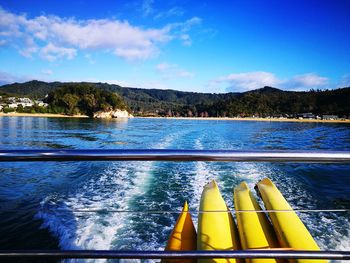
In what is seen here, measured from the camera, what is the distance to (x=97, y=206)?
6883 mm

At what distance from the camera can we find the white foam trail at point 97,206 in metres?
5.00

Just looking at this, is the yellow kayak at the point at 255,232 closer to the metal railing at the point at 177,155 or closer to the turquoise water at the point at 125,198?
the metal railing at the point at 177,155

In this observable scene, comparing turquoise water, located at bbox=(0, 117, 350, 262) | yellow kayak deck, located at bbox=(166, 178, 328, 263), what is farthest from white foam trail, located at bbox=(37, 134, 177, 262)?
yellow kayak deck, located at bbox=(166, 178, 328, 263)

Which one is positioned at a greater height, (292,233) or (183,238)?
(292,233)

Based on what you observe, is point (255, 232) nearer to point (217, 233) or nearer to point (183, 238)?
point (217, 233)

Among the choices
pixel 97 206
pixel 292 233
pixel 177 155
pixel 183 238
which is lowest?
pixel 97 206

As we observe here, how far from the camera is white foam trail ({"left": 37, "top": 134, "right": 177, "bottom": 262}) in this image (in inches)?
197

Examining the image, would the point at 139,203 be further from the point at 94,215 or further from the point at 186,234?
the point at 186,234

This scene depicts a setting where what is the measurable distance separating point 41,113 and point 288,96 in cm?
14140

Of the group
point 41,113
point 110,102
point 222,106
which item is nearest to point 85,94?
point 110,102

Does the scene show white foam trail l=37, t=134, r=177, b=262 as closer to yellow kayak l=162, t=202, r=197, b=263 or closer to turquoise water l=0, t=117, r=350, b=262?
turquoise water l=0, t=117, r=350, b=262

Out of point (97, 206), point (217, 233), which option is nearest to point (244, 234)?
point (217, 233)

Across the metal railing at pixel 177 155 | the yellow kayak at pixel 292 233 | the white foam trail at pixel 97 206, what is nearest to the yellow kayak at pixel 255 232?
the yellow kayak at pixel 292 233

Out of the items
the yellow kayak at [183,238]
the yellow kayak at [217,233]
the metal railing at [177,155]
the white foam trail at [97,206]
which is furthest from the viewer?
the white foam trail at [97,206]
